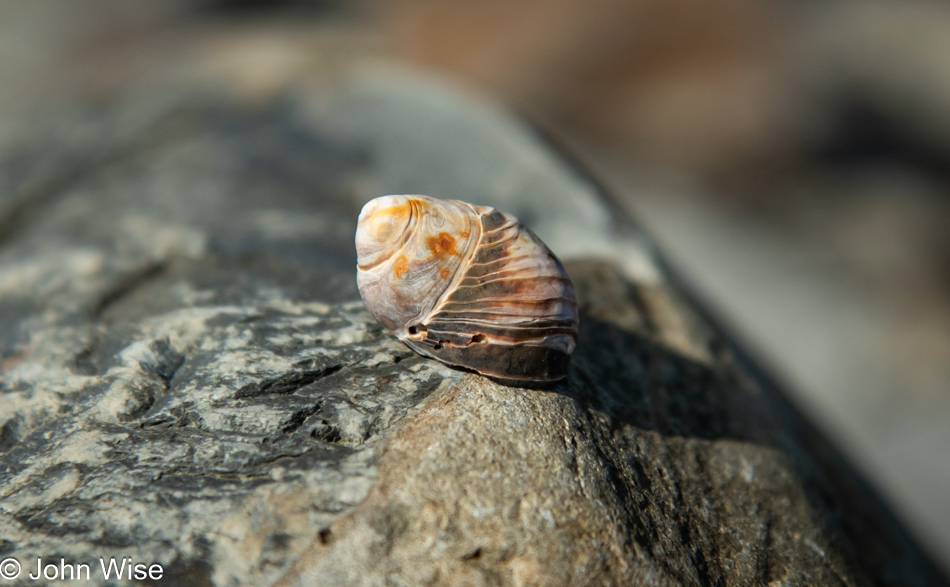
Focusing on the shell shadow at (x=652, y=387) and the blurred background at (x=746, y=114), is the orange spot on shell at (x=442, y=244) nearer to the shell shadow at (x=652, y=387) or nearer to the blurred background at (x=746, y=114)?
the shell shadow at (x=652, y=387)

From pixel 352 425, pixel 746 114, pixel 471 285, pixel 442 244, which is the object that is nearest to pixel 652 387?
pixel 471 285

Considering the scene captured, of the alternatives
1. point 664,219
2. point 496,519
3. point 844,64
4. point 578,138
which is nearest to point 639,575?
point 496,519

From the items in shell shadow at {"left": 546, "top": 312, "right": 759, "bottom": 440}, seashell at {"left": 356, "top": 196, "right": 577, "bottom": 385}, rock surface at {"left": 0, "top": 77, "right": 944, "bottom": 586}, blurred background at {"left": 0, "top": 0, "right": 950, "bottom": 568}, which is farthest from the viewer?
blurred background at {"left": 0, "top": 0, "right": 950, "bottom": 568}

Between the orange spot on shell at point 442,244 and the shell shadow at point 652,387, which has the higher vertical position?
the orange spot on shell at point 442,244

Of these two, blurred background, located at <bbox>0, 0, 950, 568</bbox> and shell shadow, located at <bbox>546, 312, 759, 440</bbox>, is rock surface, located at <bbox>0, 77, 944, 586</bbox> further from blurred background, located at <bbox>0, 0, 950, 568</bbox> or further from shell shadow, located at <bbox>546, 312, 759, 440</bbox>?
blurred background, located at <bbox>0, 0, 950, 568</bbox>

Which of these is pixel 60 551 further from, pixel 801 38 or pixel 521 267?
pixel 801 38

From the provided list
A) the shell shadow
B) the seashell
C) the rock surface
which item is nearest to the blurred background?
the rock surface

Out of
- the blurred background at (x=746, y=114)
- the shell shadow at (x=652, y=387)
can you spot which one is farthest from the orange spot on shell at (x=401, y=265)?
the blurred background at (x=746, y=114)
